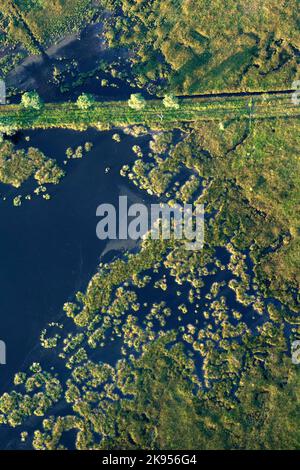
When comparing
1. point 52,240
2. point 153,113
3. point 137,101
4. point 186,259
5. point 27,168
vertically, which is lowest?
point 186,259

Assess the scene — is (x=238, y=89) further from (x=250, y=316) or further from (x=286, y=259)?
(x=250, y=316)

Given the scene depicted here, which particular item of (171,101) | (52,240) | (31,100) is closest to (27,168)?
(31,100)

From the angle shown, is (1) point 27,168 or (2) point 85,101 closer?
(2) point 85,101

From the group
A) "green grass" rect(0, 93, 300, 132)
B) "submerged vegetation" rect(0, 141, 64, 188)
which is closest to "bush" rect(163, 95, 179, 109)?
"green grass" rect(0, 93, 300, 132)

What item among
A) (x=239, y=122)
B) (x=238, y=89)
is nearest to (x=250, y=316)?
(x=239, y=122)

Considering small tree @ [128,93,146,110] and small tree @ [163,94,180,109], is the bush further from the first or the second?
small tree @ [128,93,146,110]

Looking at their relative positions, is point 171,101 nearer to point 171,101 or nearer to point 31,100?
point 171,101
